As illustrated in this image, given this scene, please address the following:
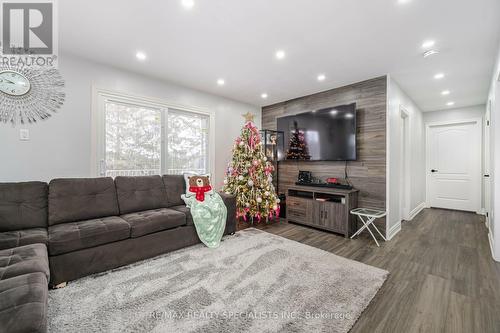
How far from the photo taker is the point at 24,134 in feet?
8.68

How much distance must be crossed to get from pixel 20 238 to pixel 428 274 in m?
4.03

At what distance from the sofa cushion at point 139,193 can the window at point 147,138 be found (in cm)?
52

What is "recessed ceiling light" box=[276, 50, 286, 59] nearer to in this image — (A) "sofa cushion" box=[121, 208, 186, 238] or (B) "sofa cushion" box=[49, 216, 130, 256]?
(A) "sofa cushion" box=[121, 208, 186, 238]

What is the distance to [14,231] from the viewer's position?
7.08 ft

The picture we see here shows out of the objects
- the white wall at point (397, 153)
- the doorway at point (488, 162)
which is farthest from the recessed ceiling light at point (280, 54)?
the doorway at point (488, 162)

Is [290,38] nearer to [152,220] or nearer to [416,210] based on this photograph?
[152,220]

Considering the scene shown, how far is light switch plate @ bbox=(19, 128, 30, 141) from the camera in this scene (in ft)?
8.62

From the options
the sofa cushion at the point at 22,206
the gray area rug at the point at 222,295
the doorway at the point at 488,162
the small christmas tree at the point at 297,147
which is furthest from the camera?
the small christmas tree at the point at 297,147

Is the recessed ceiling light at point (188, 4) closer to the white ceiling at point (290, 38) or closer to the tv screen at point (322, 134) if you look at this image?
the white ceiling at point (290, 38)

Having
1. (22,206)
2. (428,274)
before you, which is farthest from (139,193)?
(428,274)

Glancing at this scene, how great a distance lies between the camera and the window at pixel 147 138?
323 cm

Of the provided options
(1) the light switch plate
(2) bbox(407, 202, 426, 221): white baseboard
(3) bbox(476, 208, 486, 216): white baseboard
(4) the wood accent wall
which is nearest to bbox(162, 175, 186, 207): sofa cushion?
(1) the light switch plate

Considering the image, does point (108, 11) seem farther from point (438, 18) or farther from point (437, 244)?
point (437, 244)

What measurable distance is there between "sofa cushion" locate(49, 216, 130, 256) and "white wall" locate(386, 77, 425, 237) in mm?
3720
